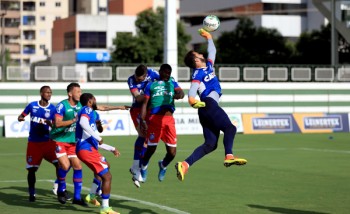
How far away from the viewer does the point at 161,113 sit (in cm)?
1711

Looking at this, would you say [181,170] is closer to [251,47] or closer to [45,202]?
[45,202]

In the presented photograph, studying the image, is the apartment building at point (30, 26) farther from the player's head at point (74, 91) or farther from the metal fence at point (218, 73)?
the player's head at point (74, 91)

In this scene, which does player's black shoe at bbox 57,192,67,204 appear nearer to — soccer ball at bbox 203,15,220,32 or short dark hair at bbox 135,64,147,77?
short dark hair at bbox 135,64,147,77

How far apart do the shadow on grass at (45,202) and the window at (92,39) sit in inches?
4199

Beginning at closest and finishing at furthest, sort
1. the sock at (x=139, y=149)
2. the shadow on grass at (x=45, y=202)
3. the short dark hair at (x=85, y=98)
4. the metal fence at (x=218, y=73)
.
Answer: the short dark hair at (x=85, y=98)
the shadow on grass at (x=45, y=202)
the sock at (x=139, y=149)
the metal fence at (x=218, y=73)

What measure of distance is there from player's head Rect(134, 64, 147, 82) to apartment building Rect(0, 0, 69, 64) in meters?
147

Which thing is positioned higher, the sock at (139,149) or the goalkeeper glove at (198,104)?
the goalkeeper glove at (198,104)

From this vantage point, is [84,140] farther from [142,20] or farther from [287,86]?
[142,20]

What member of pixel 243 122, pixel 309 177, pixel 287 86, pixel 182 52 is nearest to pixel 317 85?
pixel 287 86

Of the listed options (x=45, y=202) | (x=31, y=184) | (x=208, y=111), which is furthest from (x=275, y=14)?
(x=208, y=111)

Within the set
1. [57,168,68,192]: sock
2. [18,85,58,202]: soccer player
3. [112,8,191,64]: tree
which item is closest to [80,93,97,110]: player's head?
[57,168,68,192]: sock

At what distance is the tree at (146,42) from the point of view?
95.6 m

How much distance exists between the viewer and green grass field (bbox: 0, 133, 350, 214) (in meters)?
15.4

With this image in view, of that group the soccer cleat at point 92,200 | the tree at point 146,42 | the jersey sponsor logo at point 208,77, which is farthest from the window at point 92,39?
the jersey sponsor logo at point 208,77
